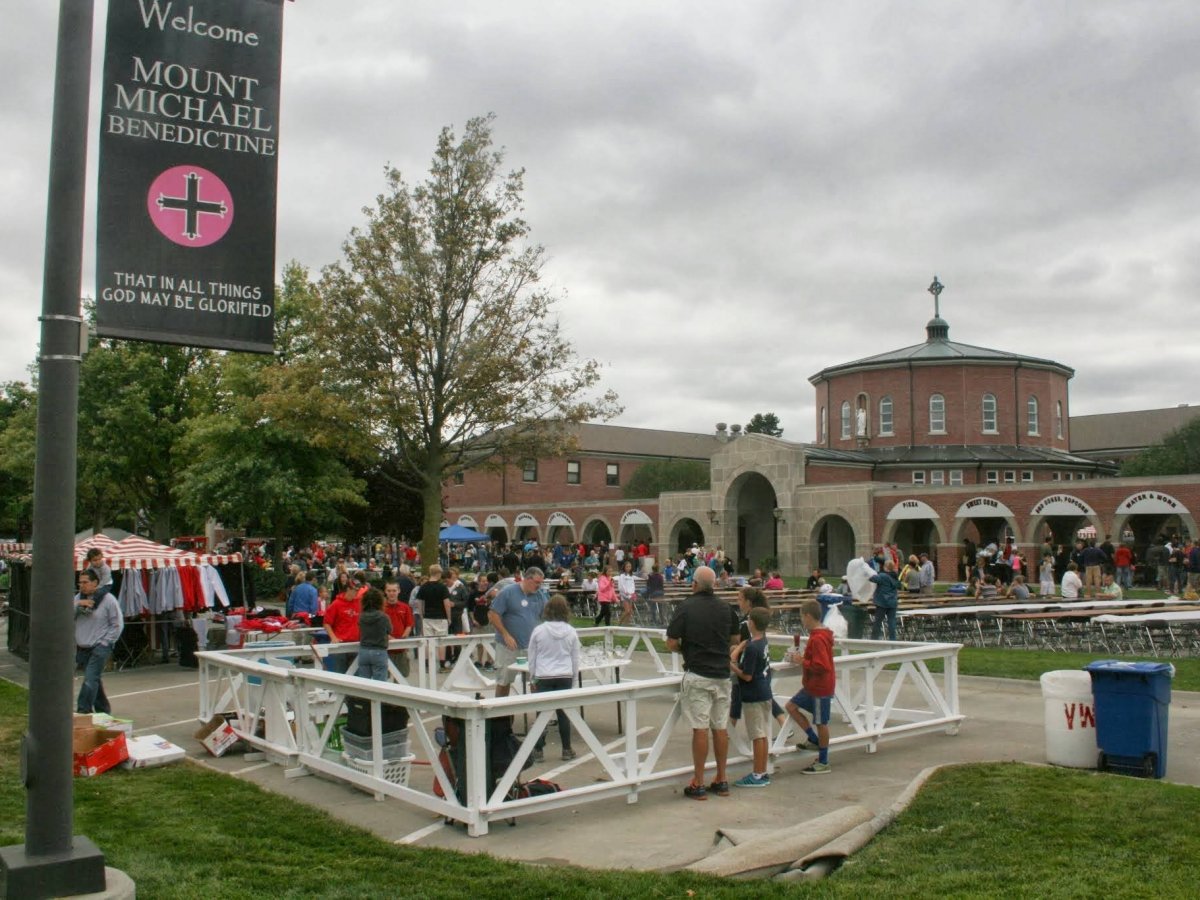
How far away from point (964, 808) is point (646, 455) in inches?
2884

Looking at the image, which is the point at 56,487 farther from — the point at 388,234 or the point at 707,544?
the point at 707,544

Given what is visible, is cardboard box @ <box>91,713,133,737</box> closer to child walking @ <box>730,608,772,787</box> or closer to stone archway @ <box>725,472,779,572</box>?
child walking @ <box>730,608,772,787</box>

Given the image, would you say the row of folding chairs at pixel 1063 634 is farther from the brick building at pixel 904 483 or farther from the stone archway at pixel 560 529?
the stone archway at pixel 560 529

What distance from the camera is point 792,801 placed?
337 inches

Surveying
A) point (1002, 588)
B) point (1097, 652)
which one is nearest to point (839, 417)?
point (1002, 588)

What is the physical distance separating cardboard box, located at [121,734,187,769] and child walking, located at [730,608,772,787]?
5276 millimetres

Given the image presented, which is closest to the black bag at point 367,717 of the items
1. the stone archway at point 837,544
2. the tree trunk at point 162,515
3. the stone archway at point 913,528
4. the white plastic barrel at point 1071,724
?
the white plastic barrel at point 1071,724

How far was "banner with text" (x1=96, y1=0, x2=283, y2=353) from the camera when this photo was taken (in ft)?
20.8

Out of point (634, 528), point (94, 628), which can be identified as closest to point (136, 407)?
point (634, 528)

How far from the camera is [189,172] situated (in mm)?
6508

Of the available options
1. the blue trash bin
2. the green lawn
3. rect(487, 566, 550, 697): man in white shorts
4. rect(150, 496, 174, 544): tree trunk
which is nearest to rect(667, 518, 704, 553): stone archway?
rect(150, 496, 174, 544): tree trunk

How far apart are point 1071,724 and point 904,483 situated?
45.4 metres

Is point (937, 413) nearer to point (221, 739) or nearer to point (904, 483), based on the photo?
point (904, 483)

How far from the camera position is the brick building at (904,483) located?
143 feet
